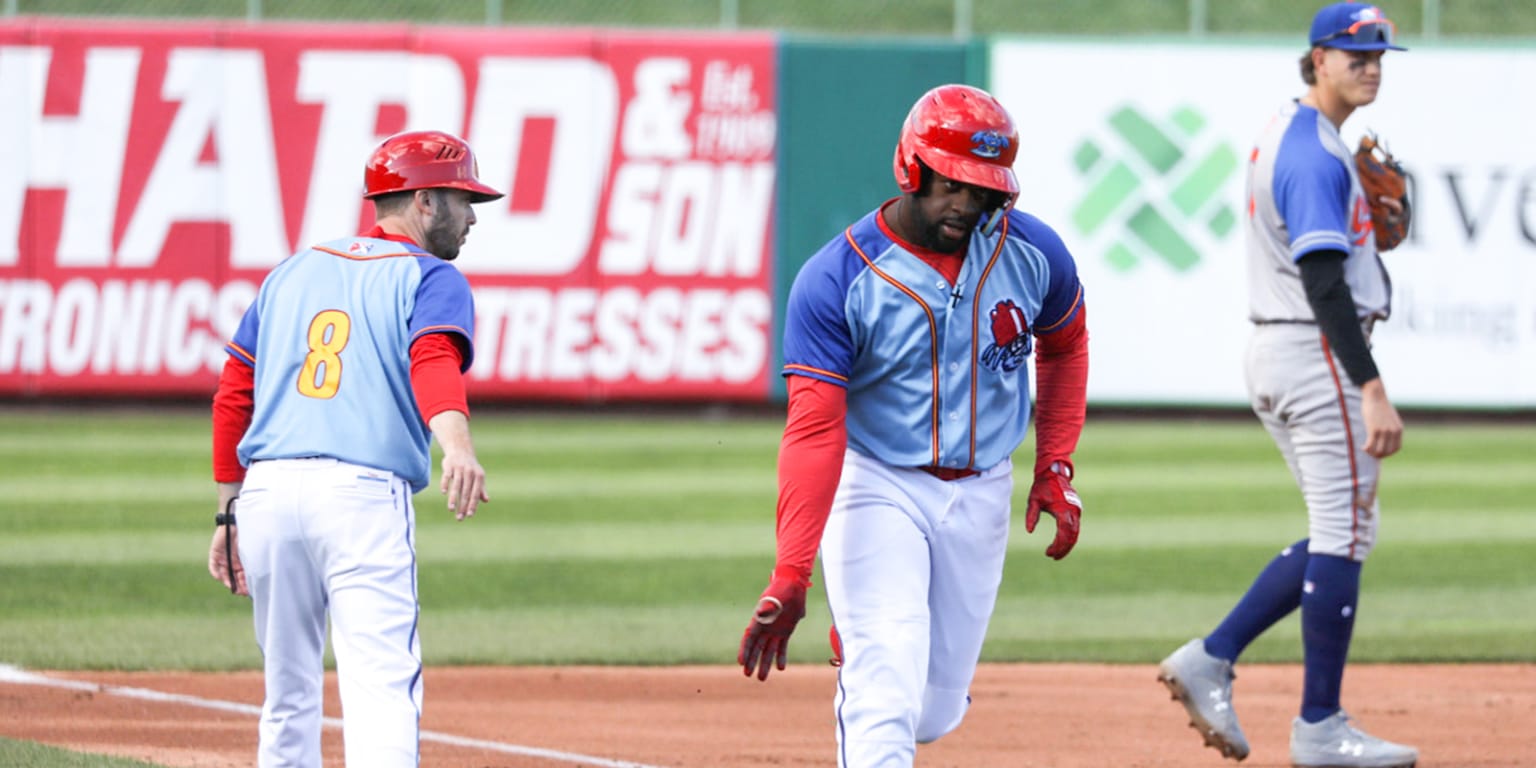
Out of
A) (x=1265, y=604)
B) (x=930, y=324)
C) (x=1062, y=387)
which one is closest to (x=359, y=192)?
(x=1265, y=604)

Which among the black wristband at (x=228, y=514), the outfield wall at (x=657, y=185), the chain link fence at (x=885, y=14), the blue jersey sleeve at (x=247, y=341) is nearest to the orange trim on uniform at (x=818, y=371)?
the blue jersey sleeve at (x=247, y=341)

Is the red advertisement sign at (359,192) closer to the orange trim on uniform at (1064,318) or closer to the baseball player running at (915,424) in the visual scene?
Result: the orange trim on uniform at (1064,318)

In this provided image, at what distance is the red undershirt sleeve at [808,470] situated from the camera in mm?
4203

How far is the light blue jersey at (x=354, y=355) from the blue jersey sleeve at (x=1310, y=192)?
94.8 inches

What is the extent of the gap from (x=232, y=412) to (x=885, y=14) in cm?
1586

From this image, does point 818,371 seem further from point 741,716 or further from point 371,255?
point 741,716

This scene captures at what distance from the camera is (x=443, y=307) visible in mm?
4312

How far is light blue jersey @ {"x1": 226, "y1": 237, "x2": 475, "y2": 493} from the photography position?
436 centimetres

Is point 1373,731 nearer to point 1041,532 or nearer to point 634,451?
point 1041,532

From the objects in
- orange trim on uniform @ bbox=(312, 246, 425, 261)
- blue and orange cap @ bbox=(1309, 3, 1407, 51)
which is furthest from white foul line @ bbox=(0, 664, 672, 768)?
blue and orange cap @ bbox=(1309, 3, 1407, 51)

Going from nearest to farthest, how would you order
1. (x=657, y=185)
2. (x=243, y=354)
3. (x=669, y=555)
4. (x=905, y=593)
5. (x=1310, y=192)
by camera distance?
(x=905, y=593)
(x=243, y=354)
(x=1310, y=192)
(x=669, y=555)
(x=657, y=185)

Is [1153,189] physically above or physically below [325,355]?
above

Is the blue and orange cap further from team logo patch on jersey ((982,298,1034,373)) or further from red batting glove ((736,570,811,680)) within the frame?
red batting glove ((736,570,811,680))

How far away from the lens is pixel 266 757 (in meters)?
4.52
